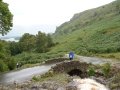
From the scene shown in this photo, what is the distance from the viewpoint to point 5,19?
194 feet

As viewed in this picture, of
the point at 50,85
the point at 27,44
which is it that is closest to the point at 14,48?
the point at 27,44

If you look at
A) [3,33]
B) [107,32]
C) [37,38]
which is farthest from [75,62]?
[107,32]

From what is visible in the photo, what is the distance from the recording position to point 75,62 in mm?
51281

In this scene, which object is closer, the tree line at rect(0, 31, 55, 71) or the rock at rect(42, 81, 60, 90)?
the rock at rect(42, 81, 60, 90)

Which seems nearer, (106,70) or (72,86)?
(72,86)

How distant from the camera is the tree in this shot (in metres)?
59.1

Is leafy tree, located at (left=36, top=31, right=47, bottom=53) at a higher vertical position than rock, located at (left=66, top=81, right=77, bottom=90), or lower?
higher

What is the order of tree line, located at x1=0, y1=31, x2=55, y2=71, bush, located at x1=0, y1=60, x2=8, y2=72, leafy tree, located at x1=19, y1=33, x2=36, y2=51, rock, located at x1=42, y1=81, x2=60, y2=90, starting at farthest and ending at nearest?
leafy tree, located at x1=19, y1=33, x2=36, y2=51
tree line, located at x1=0, y1=31, x2=55, y2=71
bush, located at x1=0, y1=60, x2=8, y2=72
rock, located at x1=42, y1=81, x2=60, y2=90

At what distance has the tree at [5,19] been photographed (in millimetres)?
59062

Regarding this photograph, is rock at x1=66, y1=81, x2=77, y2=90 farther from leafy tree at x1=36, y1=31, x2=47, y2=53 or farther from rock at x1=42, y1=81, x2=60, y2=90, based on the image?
leafy tree at x1=36, y1=31, x2=47, y2=53

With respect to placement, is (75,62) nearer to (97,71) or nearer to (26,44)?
(97,71)

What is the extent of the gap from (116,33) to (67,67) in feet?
245

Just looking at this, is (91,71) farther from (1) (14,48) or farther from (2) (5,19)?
(1) (14,48)

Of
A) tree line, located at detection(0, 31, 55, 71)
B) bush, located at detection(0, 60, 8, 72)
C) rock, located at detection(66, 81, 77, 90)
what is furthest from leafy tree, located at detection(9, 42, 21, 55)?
rock, located at detection(66, 81, 77, 90)
